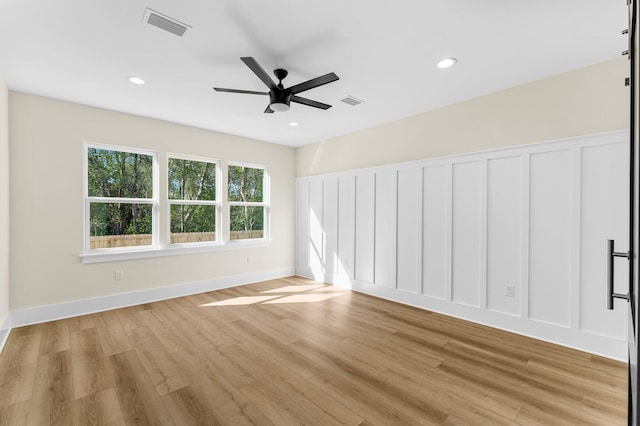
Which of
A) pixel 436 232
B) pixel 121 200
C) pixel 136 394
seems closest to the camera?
pixel 136 394

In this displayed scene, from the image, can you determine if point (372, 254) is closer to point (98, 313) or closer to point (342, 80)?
point (342, 80)

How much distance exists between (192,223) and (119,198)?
110 cm

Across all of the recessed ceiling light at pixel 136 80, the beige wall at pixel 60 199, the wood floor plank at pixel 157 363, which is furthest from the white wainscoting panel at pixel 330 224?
the recessed ceiling light at pixel 136 80

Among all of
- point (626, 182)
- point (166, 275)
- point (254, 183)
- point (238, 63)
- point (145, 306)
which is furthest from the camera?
point (254, 183)

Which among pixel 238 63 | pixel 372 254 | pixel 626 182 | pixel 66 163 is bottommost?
pixel 372 254

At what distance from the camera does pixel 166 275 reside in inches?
178

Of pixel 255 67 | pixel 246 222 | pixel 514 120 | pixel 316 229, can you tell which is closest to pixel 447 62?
pixel 514 120

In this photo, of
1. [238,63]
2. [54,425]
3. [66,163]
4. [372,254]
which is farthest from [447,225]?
[66,163]

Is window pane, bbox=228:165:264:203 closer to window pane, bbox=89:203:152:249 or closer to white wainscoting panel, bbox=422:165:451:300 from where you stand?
window pane, bbox=89:203:152:249

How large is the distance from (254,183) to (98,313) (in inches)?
124

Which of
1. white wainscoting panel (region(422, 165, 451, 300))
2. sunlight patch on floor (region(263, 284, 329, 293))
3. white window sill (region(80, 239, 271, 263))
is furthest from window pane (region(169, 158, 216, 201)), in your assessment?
white wainscoting panel (region(422, 165, 451, 300))

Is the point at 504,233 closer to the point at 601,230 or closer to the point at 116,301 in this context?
the point at 601,230

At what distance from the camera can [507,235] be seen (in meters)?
3.30

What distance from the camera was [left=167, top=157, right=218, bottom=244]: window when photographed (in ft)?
15.3
